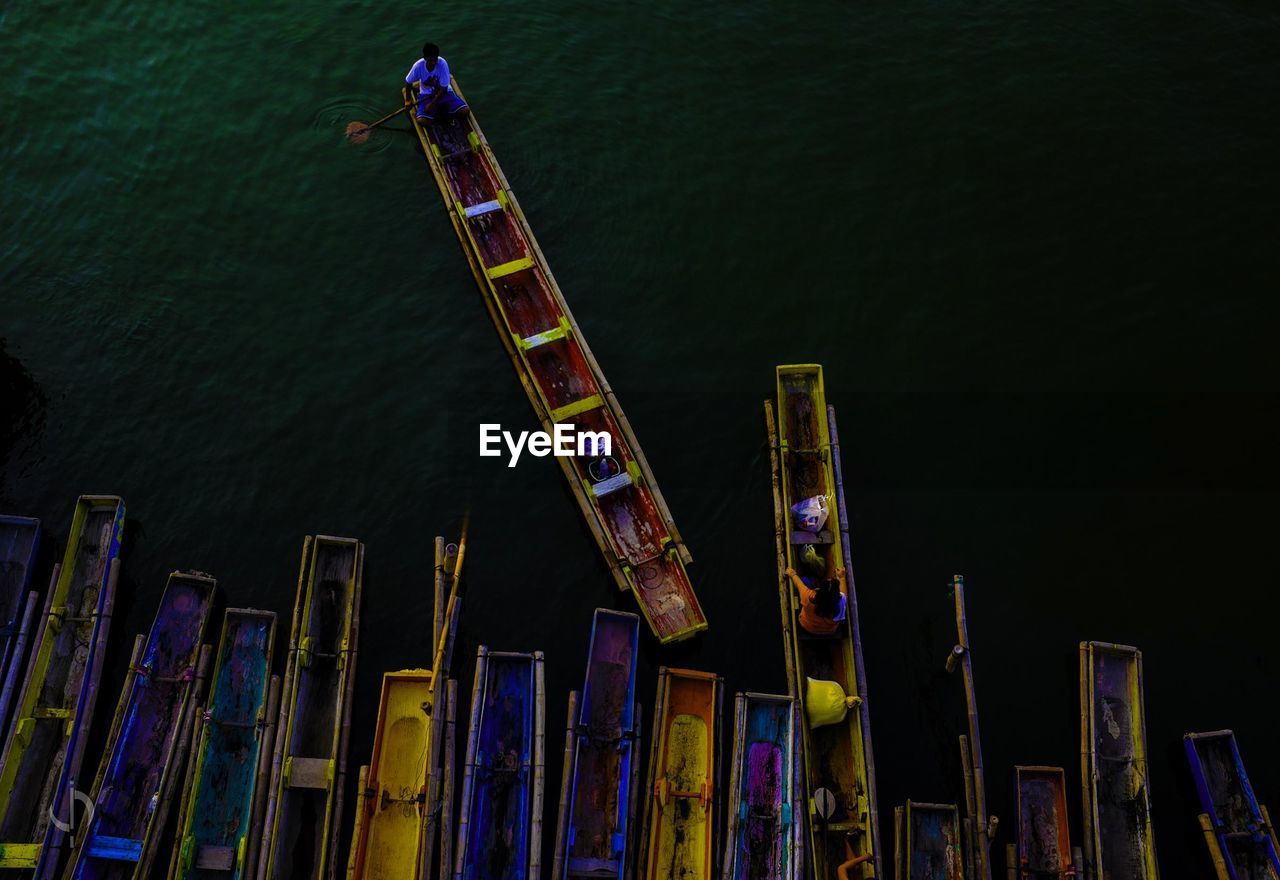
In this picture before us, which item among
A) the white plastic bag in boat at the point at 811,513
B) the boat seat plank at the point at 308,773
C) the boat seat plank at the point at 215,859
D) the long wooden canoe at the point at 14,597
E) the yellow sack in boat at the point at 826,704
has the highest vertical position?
the white plastic bag in boat at the point at 811,513

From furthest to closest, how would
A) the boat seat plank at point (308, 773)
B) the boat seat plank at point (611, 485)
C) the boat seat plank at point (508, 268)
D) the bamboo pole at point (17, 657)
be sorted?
the boat seat plank at point (508, 268) < the boat seat plank at point (611, 485) < the bamboo pole at point (17, 657) < the boat seat plank at point (308, 773)

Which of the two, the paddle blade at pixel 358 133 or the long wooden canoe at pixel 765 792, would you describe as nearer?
the long wooden canoe at pixel 765 792

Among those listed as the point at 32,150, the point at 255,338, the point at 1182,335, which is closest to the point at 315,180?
the point at 255,338

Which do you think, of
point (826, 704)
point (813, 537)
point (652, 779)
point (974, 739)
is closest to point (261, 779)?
point (652, 779)

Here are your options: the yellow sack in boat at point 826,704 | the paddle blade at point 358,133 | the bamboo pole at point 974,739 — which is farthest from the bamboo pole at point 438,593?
the paddle blade at point 358,133

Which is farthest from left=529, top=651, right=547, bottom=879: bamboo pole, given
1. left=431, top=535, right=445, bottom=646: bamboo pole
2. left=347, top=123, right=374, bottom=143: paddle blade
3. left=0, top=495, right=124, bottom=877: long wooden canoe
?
left=347, top=123, right=374, bottom=143: paddle blade

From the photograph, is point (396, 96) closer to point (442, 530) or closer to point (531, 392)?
point (531, 392)

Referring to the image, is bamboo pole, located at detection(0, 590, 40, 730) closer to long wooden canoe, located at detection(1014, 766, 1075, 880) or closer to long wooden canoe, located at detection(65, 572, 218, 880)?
long wooden canoe, located at detection(65, 572, 218, 880)

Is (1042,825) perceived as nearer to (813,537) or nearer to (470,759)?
A: (813,537)

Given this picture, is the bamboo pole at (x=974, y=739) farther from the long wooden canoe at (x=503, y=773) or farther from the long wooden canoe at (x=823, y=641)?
the long wooden canoe at (x=503, y=773)
